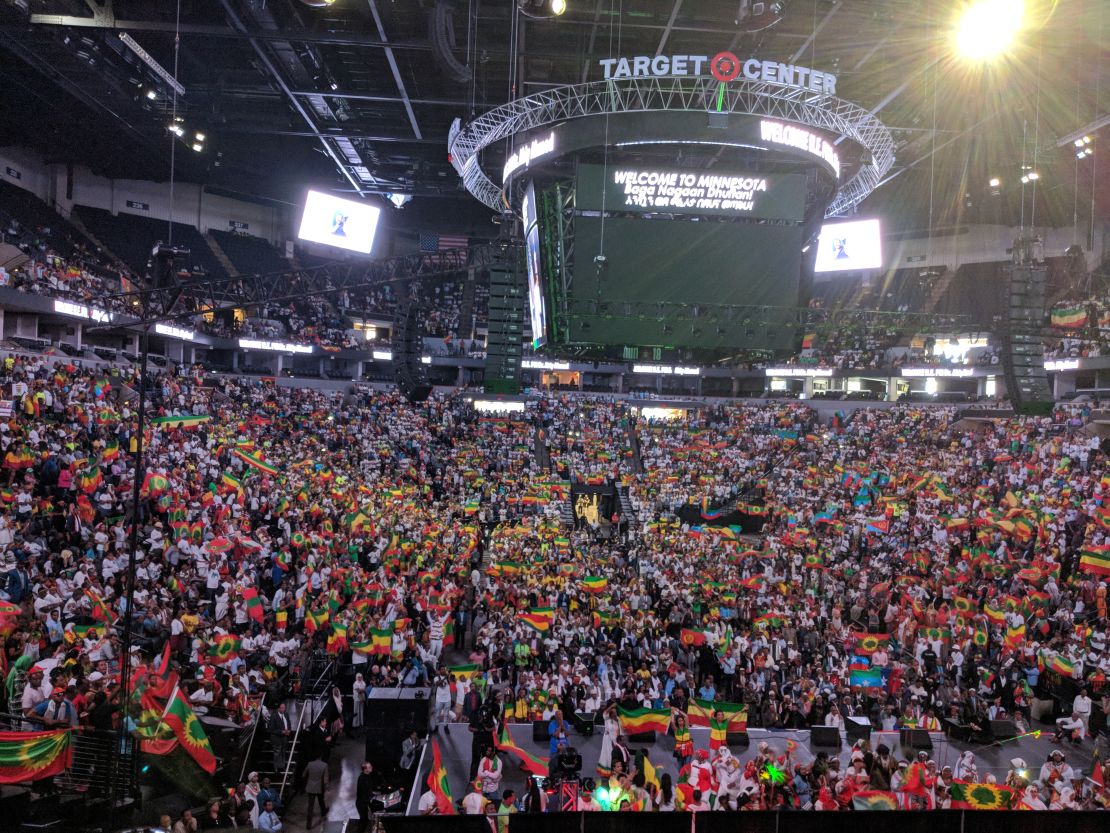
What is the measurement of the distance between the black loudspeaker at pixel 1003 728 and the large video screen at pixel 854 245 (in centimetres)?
1465

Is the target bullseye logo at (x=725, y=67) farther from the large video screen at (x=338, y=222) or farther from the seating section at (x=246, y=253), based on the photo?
the seating section at (x=246, y=253)

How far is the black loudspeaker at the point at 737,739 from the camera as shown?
12.7 metres

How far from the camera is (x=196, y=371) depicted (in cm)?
3212

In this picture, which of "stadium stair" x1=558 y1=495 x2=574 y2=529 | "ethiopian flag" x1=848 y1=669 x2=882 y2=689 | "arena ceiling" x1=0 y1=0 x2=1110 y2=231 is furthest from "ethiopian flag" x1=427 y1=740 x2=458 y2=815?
"stadium stair" x1=558 y1=495 x2=574 y2=529

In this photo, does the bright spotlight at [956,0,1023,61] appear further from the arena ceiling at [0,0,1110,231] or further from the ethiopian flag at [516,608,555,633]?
the ethiopian flag at [516,608,555,633]

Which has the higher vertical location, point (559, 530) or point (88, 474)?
point (88, 474)

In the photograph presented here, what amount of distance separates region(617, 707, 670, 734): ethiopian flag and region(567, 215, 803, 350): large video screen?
359 inches

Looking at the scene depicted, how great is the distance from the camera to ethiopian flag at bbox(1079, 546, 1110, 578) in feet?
56.2

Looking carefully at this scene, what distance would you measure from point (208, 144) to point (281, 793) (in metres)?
29.3

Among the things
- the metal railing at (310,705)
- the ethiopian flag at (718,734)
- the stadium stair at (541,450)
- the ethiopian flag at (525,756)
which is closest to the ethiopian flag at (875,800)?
the ethiopian flag at (718,734)

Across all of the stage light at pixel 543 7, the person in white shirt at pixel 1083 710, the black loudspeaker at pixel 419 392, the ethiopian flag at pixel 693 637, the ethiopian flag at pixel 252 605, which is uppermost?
the stage light at pixel 543 7

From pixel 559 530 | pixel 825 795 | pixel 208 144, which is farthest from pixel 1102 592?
pixel 208 144

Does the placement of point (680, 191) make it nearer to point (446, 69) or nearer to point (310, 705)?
point (446, 69)

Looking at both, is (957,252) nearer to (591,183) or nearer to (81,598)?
(591,183)
